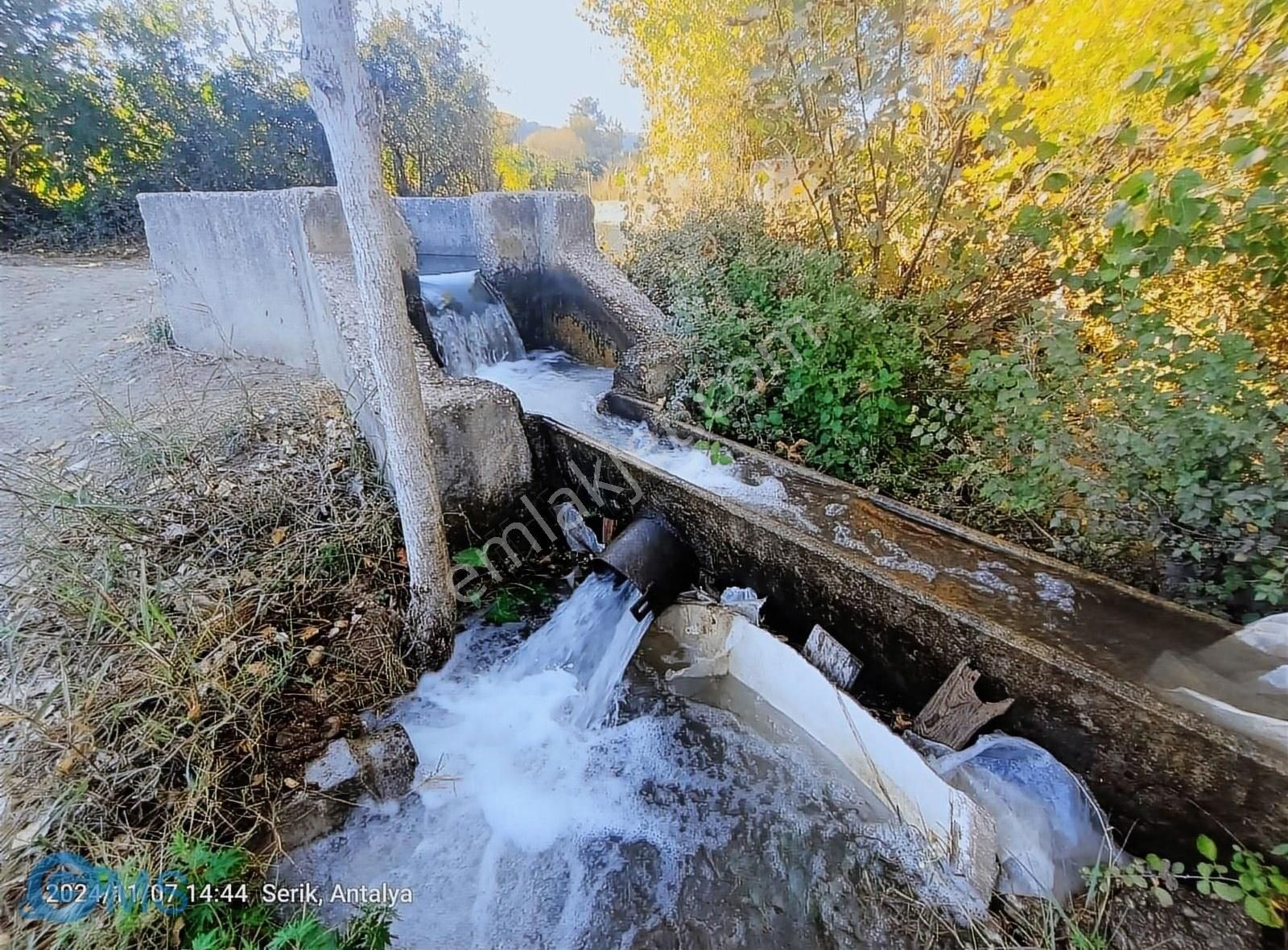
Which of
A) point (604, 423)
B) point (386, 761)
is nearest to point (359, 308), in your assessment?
point (604, 423)

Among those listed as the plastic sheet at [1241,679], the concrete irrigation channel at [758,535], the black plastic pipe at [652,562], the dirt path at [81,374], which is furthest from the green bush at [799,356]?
the dirt path at [81,374]

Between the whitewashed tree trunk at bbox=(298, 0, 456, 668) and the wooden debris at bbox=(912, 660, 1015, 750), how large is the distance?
2489 millimetres

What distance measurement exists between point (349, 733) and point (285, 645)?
0.53 m

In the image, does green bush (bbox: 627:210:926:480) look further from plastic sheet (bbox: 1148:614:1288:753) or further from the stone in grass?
plastic sheet (bbox: 1148:614:1288:753)

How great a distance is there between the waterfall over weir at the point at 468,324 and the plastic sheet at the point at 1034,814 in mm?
5212

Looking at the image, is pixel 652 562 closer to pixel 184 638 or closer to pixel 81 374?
pixel 184 638

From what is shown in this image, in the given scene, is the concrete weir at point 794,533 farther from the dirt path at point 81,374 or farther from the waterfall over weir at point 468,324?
the waterfall over weir at point 468,324

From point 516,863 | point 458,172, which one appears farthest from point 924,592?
point 458,172

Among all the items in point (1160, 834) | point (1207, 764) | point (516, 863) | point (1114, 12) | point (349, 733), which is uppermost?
point (1114, 12)

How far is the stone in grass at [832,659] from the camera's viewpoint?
2764 mm

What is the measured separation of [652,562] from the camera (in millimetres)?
3436

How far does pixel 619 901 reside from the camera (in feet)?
7.50

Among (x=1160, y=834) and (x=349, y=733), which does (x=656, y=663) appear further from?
(x=1160, y=834)

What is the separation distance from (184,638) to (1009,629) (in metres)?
3.58
